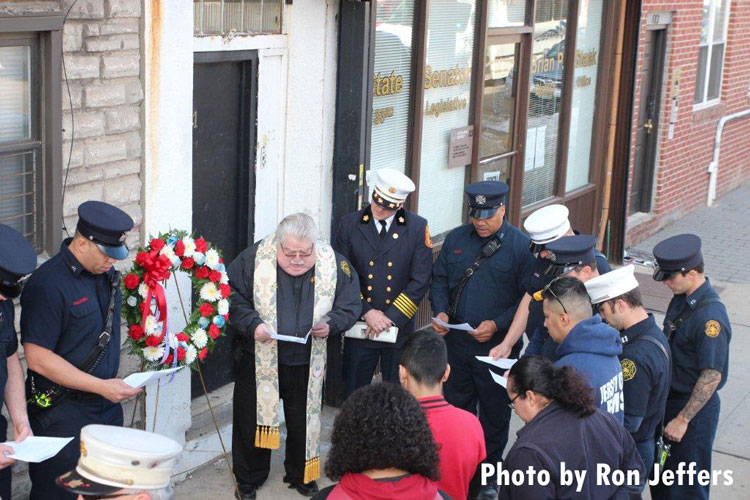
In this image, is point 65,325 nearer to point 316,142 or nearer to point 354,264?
point 354,264

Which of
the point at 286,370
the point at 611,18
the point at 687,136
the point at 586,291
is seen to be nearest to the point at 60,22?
the point at 286,370

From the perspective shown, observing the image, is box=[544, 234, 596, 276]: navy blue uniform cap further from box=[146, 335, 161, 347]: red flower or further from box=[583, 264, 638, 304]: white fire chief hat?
box=[146, 335, 161, 347]: red flower

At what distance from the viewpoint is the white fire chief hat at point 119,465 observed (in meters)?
3.20

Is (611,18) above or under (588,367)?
above

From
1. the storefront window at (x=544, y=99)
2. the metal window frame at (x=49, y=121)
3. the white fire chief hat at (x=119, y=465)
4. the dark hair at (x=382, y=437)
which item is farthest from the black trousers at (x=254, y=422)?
the storefront window at (x=544, y=99)

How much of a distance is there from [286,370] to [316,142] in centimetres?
194

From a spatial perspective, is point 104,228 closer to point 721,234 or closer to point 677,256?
point 677,256

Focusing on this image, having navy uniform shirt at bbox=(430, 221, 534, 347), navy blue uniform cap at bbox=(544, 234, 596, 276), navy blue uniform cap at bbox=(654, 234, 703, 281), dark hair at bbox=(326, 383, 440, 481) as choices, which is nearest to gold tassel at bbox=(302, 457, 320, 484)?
navy uniform shirt at bbox=(430, 221, 534, 347)

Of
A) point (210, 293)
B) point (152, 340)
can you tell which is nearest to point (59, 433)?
point (152, 340)

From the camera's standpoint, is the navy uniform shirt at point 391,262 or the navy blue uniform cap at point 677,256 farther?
the navy uniform shirt at point 391,262

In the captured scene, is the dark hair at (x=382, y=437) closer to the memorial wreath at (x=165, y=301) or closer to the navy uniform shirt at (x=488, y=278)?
the memorial wreath at (x=165, y=301)

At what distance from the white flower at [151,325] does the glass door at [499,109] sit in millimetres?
4788

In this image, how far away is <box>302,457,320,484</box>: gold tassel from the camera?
642cm

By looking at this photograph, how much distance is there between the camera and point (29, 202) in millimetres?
5641
